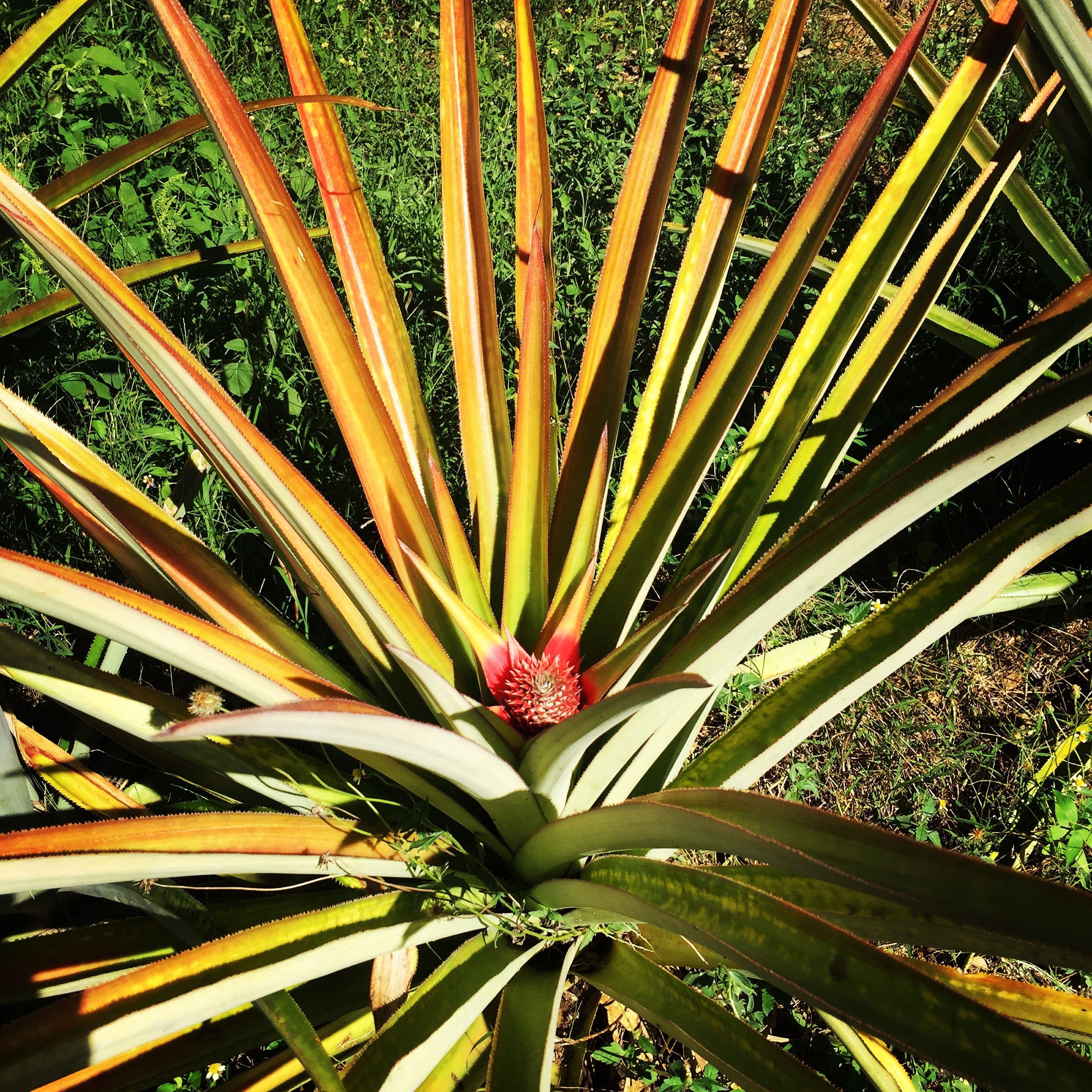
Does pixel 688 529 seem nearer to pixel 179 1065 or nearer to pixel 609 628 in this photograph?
pixel 609 628

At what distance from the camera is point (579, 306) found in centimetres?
251

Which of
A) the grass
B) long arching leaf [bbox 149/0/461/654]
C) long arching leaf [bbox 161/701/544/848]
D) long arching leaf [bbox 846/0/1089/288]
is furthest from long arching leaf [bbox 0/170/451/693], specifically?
long arching leaf [bbox 846/0/1089/288]

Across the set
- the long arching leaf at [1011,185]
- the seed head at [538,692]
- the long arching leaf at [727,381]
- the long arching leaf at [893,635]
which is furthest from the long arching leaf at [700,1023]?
the long arching leaf at [1011,185]

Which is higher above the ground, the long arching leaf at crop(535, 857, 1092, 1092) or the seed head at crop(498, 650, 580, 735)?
the seed head at crop(498, 650, 580, 735)

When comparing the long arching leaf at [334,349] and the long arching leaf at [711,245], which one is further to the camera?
the long arching leaf at [711,245]

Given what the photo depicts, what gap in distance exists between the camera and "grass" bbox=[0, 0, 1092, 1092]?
6.26ft

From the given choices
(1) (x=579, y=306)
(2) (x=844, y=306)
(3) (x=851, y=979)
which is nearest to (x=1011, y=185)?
(2) (x=844, y=306)

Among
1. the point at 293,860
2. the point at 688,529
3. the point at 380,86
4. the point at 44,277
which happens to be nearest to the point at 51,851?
the point at 293,860

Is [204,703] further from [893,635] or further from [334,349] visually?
[893,635]

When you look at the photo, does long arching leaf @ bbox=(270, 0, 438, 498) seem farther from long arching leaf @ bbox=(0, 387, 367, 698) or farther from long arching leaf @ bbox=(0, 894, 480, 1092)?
long arching leaf @ bbox=(0, 894, 480, 1092)

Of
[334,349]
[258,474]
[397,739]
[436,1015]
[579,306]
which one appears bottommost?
[436,1015]

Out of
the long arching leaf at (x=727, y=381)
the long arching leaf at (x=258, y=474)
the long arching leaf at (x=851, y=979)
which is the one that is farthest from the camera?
the long arching leaf at (x=727, y=381)

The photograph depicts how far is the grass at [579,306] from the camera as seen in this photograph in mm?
1909

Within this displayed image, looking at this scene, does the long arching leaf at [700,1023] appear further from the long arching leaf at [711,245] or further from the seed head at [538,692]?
the long arching leaf at [711,245]
